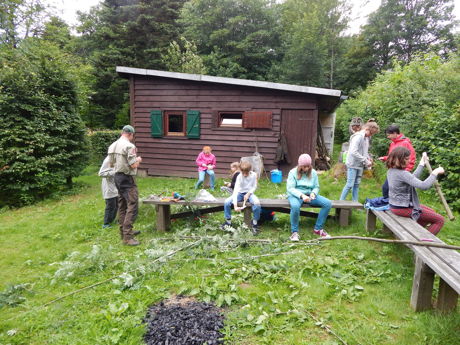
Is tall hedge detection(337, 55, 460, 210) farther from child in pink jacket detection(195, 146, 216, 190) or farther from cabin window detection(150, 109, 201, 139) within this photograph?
cabin window detection(150, 109, 201, 139)

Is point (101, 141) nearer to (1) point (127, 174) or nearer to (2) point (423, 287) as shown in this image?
(1) point (127, 174)

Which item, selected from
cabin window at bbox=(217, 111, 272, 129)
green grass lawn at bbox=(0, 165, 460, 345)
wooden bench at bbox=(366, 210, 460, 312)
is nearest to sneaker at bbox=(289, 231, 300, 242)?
green grass lawn at bbox=(0, 165, 460, 345)

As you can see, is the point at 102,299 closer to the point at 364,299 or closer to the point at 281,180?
the point at 364,299

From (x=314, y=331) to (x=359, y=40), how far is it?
35010mm

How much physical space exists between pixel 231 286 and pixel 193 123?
8.14 meters

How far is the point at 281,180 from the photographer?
9.51 metres

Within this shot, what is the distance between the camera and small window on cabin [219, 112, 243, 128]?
1027 cm

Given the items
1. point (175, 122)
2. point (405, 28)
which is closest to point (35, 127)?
point (175, 122)

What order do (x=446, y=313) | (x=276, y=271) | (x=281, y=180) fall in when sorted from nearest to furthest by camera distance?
(x=446, y=313) → (x=276, y=271) → (x=281, y=180)

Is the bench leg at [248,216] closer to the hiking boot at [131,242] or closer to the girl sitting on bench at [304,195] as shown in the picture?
the girl sitting on bench at [304,195]

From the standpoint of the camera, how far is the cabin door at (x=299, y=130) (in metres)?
9.55

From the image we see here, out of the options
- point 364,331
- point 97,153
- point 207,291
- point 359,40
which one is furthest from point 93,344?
point 359,40

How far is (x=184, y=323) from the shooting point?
2541mm

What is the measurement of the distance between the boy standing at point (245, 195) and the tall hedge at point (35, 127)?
6.48m
